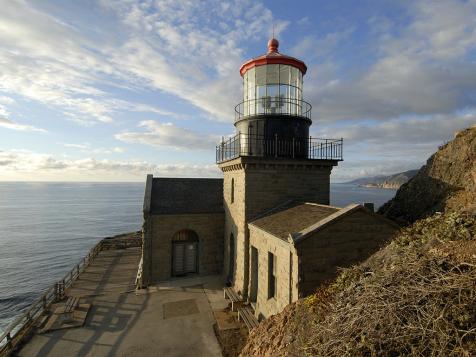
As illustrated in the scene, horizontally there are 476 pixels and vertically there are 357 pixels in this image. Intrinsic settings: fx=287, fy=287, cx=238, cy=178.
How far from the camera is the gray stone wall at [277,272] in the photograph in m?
10.1

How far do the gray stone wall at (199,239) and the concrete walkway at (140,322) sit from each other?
859 mm

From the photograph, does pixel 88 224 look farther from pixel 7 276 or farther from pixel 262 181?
pixel 262 181

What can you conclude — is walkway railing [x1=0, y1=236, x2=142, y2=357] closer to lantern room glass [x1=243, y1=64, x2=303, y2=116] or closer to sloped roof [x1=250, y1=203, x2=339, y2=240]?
sloped roof [x1=250, y1=203, x2=339, y2=240]

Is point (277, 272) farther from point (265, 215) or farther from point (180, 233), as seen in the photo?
point (180, 233)

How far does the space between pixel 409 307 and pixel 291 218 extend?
25.7 feet

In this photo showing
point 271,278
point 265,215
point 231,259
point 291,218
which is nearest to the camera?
point 271,278

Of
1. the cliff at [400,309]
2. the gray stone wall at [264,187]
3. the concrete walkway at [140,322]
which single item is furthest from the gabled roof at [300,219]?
the concrete walkway at [140,322]

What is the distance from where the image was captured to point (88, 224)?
71.1 m

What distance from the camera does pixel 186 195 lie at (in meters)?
19.8

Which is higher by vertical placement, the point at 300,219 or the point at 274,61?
the point at 274,61

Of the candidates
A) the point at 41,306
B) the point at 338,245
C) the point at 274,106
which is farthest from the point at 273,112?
the point at 41,306

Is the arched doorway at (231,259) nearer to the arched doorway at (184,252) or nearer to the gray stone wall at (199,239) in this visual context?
the gray stone wall at (199,239)

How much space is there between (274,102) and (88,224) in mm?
69585

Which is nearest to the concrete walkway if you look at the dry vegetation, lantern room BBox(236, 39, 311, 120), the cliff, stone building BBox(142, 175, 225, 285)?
stone building BBox(142, 175, 225, 285)
